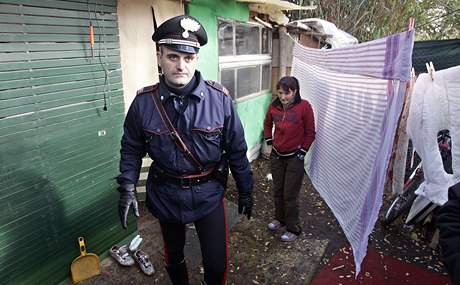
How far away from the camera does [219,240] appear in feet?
7.62

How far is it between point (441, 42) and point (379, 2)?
3.40m

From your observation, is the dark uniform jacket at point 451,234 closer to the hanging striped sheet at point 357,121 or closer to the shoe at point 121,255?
the hanging striped sheet at point 357,121

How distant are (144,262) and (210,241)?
123 cm

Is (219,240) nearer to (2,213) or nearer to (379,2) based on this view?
(2,213)

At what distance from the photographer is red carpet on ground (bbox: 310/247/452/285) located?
3.09m

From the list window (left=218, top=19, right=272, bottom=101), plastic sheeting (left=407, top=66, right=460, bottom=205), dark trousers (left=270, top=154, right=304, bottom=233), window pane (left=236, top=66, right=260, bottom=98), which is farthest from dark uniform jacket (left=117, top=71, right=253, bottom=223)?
window pane (left=236, top=66, right=260, bottom=98)

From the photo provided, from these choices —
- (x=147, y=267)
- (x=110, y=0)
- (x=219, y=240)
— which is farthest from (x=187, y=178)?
(x=110, y=0)

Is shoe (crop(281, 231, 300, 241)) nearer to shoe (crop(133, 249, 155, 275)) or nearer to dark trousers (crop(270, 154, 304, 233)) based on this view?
dark trousers (crop(270, 154, 304, 233))

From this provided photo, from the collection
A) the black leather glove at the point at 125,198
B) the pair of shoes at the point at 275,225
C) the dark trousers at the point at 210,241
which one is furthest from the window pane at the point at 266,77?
the black leather glove at the point at 125,198

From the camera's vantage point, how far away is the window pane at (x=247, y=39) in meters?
5.73

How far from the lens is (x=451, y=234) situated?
4.59ft

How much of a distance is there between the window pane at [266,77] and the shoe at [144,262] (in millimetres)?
4862

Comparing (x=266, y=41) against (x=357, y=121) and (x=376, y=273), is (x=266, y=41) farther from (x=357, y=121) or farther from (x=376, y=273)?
(x=376, y=273)

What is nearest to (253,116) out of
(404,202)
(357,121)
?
(404,202)
